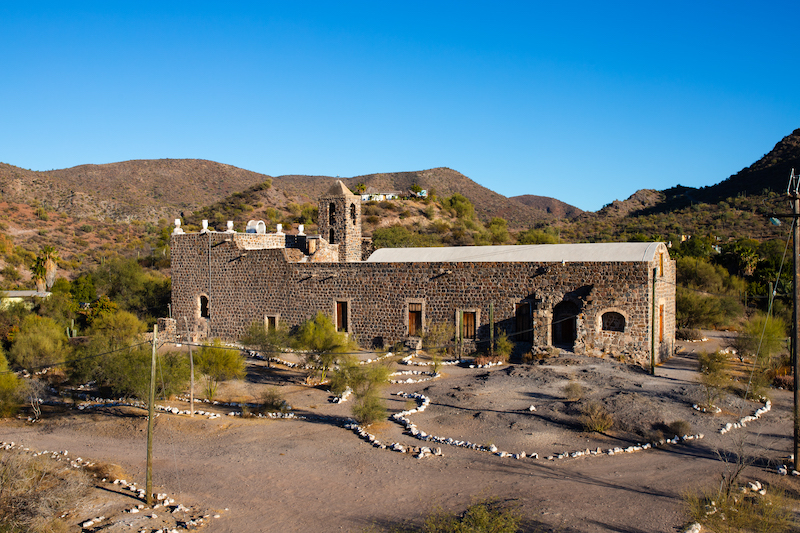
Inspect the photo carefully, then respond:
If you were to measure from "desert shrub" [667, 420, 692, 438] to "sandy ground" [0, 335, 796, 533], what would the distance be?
0.25 m

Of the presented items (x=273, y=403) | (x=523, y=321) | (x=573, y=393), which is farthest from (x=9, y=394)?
(x=523, y=321)

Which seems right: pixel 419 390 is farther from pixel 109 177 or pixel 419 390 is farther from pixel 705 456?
pixel 109 177

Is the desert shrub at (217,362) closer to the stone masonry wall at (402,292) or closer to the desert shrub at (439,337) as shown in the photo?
the stone masonry wall at (402,292)

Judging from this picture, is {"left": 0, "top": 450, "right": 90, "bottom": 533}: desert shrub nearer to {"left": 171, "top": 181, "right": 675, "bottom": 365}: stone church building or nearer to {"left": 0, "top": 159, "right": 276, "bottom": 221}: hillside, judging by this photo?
{"left": 171, "top": 181, "right": 675, "bottom": 365}: stone church building

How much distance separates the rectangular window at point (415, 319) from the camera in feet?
70.0

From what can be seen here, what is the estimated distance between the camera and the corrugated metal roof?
18.8 metres

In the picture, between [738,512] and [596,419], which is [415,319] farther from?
[738,512]

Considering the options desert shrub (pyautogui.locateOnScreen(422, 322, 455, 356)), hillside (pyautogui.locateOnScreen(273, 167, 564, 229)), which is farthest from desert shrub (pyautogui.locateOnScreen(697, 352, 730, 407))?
hillside (pyautogui.locateOnScreen(273, 167, 564, 229))

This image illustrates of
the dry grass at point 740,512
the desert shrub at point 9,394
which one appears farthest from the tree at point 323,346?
the dry grass at point 740,512

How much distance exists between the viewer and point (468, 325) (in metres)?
20.7

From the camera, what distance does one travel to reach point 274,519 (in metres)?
8.77

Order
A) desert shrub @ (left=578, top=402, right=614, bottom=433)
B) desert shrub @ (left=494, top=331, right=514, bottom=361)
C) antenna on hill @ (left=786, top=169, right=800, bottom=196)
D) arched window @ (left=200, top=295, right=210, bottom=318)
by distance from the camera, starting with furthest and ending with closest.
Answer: arched window @ (left=200, top=295, right=210, bottom=318), desert shrub @ (left=494, top=331, right=514, bottom=361), desert shrub @ (left=578, top=402, right=614, bottom=433), antenna on hill @ (left=786, top=169, right=800, bottom=196)

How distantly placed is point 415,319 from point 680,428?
10.9 m

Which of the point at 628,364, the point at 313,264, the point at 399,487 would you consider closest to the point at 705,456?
the point at 399,487
